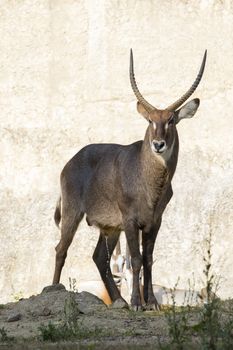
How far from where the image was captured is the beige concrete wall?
1995 cm

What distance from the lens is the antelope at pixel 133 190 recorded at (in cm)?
1227

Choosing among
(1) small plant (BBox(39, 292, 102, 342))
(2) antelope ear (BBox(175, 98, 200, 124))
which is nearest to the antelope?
(2) antelope ear (BBox(175, 98, 200, 124))

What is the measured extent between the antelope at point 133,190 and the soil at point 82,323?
2.30ft

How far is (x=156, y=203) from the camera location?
12320mm

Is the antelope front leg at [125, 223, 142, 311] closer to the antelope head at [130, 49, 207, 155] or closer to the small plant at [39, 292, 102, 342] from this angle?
the antelope head at [130, 49, 207, 155]

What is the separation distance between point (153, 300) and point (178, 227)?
7638mm

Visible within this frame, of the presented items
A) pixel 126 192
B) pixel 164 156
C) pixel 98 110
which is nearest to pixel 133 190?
pixel 126 192

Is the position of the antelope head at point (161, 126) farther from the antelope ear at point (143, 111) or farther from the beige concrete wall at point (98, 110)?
the beige concrete wall at point (98, 110)

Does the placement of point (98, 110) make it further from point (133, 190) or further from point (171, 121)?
point (171, 121)

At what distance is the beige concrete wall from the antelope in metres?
5.75

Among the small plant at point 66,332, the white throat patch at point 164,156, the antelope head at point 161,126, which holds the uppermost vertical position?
the antelope head at point 161,126

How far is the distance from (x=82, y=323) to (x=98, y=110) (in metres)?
11.1

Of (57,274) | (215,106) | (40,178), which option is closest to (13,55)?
(40,178)

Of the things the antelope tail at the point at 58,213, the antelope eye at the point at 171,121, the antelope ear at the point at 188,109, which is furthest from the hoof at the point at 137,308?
the antelope tail at the point at 58,213
